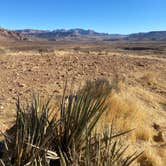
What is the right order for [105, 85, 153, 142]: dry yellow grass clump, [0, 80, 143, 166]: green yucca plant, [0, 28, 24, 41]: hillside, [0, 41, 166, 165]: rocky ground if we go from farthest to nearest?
[0, 28, 24, 41]: hillside
[0, 41, 166, 165]: rocky ground
[105, 85, 153, 142]: dry yellow grass clump
[0, 80, 143, 166]: green yucca plant

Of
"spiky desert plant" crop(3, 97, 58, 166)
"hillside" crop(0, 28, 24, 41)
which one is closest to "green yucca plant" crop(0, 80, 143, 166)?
"spiky desert plant" crop(3, 97, 58, 166)

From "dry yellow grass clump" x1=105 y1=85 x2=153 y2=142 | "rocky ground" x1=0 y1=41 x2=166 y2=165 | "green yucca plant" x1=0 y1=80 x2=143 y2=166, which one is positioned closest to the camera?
"green yucca plant" x1=0 y1=80 x2=143 y2=166

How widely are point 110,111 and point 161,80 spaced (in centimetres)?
761

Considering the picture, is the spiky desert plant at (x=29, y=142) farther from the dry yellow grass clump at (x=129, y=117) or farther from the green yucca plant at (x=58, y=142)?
the dry yellow grass clump at (x=129, y=117)

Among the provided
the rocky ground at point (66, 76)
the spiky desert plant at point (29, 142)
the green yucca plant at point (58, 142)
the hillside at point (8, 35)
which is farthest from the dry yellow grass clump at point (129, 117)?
the hillside at point (8, 35)

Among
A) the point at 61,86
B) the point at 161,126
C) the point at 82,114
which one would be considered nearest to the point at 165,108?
the point at 161,126

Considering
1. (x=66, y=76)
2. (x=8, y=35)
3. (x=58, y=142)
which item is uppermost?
(x=58, y=142)

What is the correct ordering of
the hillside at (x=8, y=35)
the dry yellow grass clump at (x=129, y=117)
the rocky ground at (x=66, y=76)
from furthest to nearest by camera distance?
the hillside at (x=8, y=35) < the rocky ground at (x=66, y=76) < the dry yellow grass clump at (x=129, y=117)

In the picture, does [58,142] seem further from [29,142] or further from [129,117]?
[129,117]

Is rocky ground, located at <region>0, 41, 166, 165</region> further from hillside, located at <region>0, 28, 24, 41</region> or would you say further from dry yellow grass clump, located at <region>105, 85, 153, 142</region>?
hillside, located at <region>0, 28, 24, 41</region>

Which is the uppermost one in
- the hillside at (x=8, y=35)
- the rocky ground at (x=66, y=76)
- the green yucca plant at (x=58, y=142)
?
the green yucca plant at (x=58, y=142)

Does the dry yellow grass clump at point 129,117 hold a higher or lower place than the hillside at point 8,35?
higher

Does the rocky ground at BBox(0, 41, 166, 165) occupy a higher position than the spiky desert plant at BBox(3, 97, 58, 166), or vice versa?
the spiky desert plant at BBox(3, 97, 58, 166)

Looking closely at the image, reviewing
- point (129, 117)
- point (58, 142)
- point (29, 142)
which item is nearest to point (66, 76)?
point (129, 117)
